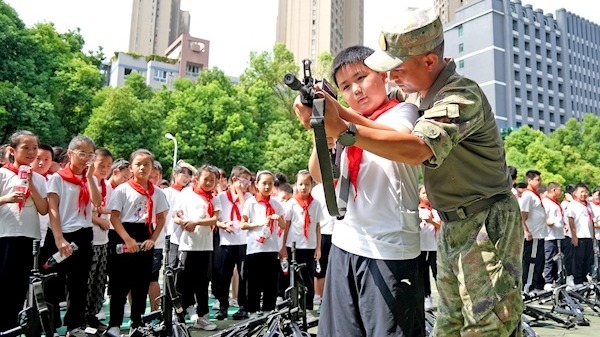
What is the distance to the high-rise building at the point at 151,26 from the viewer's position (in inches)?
4097

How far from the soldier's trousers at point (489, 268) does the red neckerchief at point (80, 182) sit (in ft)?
14.3

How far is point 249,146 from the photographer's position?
28547mm

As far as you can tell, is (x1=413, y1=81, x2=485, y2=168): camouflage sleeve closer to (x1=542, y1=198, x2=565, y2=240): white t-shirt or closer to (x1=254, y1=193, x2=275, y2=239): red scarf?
(x1=254, y1=193, x2=275, y2=239): red scarf

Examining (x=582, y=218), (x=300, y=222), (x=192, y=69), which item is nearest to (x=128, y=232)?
(x=300, y=222)

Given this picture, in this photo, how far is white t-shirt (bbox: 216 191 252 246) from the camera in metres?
7.15

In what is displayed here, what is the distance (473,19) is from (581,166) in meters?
35.1

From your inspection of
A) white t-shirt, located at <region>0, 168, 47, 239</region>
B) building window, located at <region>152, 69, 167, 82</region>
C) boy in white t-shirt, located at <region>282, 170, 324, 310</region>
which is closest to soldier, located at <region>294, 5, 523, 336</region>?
white t-shirt, located at <region>0, 168, 47, 239</region>

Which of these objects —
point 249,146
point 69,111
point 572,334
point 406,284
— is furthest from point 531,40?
point 406,284

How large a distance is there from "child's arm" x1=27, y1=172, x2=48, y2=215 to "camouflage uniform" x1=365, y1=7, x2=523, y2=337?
13.7 feet

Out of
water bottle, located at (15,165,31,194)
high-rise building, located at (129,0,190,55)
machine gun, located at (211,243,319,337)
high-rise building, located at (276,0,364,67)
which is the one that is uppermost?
high-rise building, located at (129,0,190,55)

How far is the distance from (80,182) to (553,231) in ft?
29.9

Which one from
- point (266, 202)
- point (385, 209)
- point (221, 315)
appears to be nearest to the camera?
point (385, 209)

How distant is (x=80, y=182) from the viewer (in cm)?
524

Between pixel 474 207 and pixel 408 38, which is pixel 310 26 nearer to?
pixel 408 38
